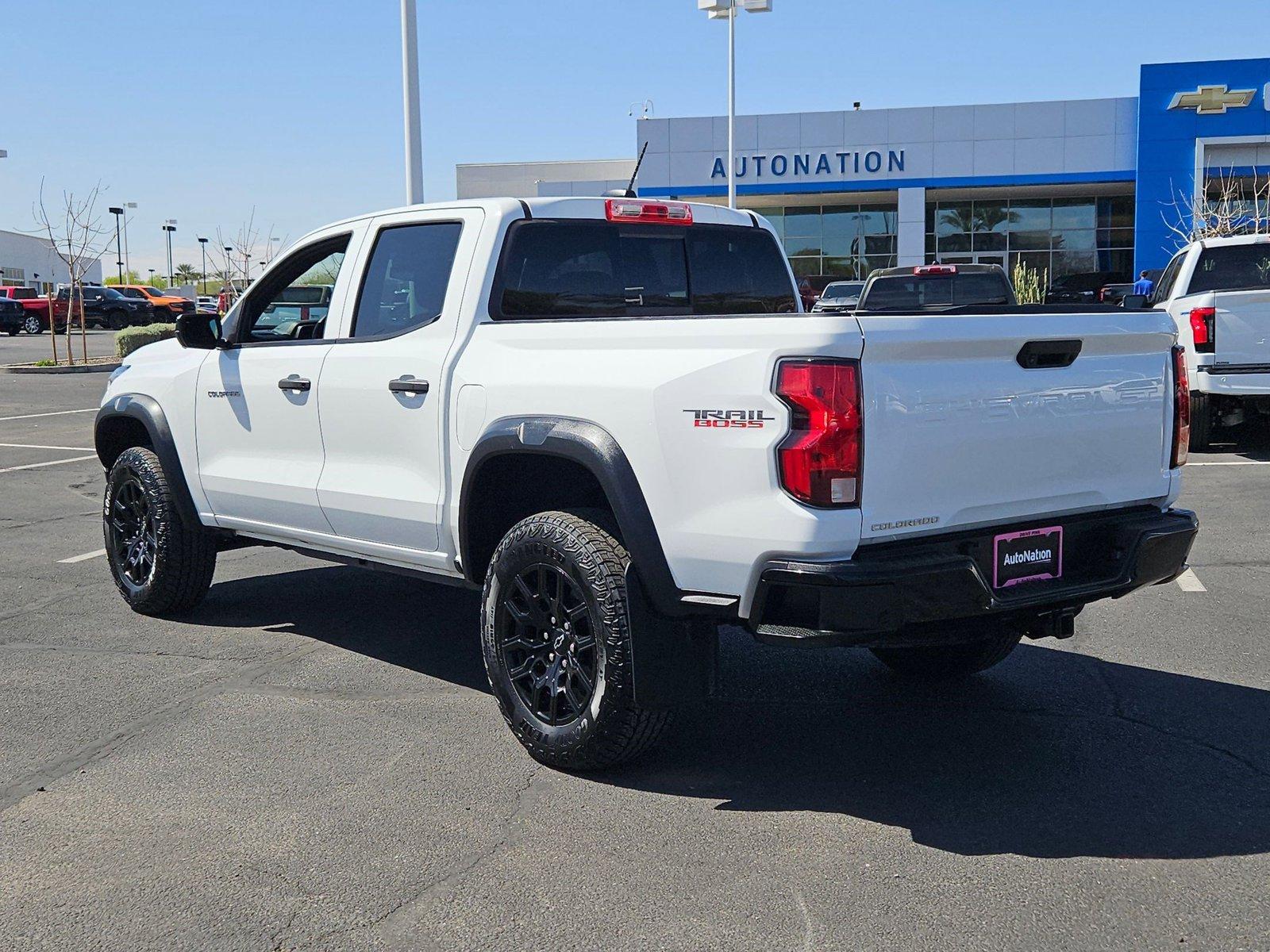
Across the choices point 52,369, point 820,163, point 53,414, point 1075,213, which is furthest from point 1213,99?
point 53,414

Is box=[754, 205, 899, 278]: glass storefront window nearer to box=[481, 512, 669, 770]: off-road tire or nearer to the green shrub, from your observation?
the green shrub

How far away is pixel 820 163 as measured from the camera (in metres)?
41.4

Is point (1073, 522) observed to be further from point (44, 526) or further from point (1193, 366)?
point (1193, 366)

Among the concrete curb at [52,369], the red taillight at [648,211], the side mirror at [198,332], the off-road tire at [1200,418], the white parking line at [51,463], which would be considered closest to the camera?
the red taillight at [648,211]

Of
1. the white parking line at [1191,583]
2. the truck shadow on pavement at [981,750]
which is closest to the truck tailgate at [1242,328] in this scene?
the white parking line at [1191,583]

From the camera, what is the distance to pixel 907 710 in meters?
5.20

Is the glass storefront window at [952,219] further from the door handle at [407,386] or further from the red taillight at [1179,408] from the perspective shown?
the door handle at [407,386]

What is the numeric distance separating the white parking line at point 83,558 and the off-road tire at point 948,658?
543 centimetres

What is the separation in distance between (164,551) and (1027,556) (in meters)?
4.42

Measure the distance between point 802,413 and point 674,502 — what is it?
551 millimetres

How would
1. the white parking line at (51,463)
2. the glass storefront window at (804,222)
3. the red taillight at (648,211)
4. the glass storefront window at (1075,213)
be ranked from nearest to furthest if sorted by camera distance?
1. the red taillight at (648,211)
2. the white parking line at (51,463)
3. the glass storefront window at (1075,213)
4. the glass storefront window at (804,222)

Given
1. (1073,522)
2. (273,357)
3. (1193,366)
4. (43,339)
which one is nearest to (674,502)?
(1073,522)

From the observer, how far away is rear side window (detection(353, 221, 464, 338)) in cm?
528

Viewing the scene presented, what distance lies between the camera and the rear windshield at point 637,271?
5.19 meters
